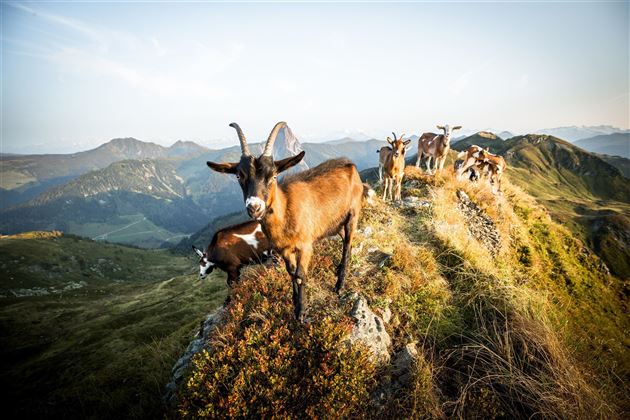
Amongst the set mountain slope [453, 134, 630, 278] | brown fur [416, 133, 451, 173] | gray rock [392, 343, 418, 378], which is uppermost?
brown fur [416, 133, 451, 173]

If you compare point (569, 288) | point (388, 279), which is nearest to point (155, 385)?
point (388, 279)

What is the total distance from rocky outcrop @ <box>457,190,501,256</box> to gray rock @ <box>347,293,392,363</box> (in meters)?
7.97

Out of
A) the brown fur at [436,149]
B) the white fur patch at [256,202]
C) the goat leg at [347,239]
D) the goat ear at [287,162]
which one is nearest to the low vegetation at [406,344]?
the goat leg at [347,239]

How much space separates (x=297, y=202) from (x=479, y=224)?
1002cm

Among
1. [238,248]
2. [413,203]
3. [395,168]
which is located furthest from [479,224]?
[238,248]

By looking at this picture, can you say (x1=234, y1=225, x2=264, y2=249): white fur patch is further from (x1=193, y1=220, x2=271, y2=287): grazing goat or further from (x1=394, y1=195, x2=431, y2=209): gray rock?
(x1=394, y1=195, x2=431, y2=209): gray rock

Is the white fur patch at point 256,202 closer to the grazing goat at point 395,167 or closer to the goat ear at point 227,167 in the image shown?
the goat ear at point 227,167

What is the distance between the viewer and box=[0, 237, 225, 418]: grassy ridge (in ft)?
25.4

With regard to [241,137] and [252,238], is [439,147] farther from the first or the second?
[241,137]

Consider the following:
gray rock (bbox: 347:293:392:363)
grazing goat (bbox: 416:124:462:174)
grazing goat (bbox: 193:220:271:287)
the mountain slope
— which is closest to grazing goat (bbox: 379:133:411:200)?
grazing goat (bbox: 416:124:462:174)

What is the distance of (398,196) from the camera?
12945mm

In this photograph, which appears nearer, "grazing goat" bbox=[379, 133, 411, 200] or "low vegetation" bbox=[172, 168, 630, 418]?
"low vegetation" bbox=[172, 168, 630, 418]

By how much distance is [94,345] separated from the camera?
76.4 feet

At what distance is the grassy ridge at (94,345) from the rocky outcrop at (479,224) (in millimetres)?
12347
